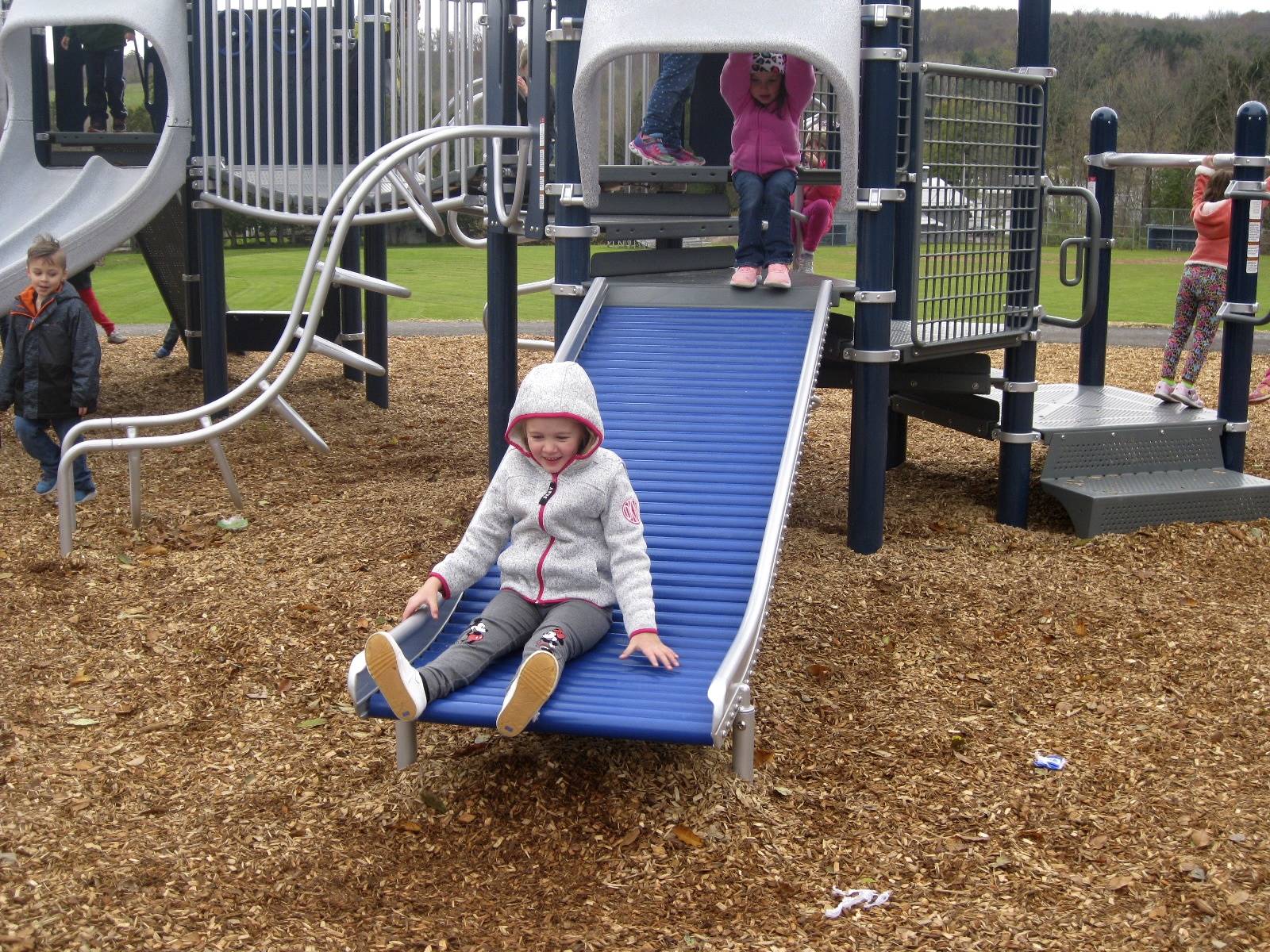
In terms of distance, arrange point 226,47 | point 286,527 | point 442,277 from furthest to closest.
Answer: point 442,277 < point 226,47 < point 286,527

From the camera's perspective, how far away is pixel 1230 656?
5.06m

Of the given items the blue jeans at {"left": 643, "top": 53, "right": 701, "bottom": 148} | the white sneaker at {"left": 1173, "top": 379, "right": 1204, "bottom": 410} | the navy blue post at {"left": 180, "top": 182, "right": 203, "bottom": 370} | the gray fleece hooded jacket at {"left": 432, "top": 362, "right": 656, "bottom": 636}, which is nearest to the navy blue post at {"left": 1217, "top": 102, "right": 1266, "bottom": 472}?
the white sneaker at {"left": 1173, "top": 379, "right": 1204, "bottom": 410}

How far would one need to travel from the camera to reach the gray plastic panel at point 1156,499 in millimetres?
6621

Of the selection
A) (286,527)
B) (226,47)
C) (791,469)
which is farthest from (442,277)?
(791,469)

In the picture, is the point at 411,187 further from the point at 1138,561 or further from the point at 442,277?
the point at 442,277

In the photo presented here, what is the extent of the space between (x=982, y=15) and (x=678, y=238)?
59849mm

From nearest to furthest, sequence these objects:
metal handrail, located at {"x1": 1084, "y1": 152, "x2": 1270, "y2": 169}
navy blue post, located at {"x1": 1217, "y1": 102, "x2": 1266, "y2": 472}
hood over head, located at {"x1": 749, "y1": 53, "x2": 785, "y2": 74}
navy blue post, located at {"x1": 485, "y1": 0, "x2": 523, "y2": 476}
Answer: hood over head, located at {"x1": 749, "y1": 53, "x2": 785, "y2": 74} → navy blue post, located at {"x1": 485, "y1": 0, "x2": 523, "y2": 476} → navy blue post, located at {"x1": 1217, "y1": 102, "x2": 1266, "y2": 472} → metal handrail, located at {"x1": 1084, "y1": 152, "x2": 1270, "y2": 169}

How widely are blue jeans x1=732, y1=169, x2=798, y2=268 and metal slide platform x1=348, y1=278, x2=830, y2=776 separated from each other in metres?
0.20

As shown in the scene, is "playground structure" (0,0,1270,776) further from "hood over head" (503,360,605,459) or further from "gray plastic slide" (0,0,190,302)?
"hood over head" (503,360,605,459)

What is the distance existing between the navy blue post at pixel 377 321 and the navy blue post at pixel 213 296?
5.45 feet

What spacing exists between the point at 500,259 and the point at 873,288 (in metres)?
1.77

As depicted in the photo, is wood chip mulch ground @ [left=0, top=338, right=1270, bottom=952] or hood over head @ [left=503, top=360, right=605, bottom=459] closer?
wood chip mulch ground @ [left=0, top=338, right=1270, bottom=952]

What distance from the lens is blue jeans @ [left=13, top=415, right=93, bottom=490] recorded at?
6957 millimetres

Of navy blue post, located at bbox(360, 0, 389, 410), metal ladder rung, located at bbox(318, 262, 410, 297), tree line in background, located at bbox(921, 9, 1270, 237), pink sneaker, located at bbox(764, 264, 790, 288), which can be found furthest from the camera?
tree line in background, located at bbox(921, 9, 1270, 237)
